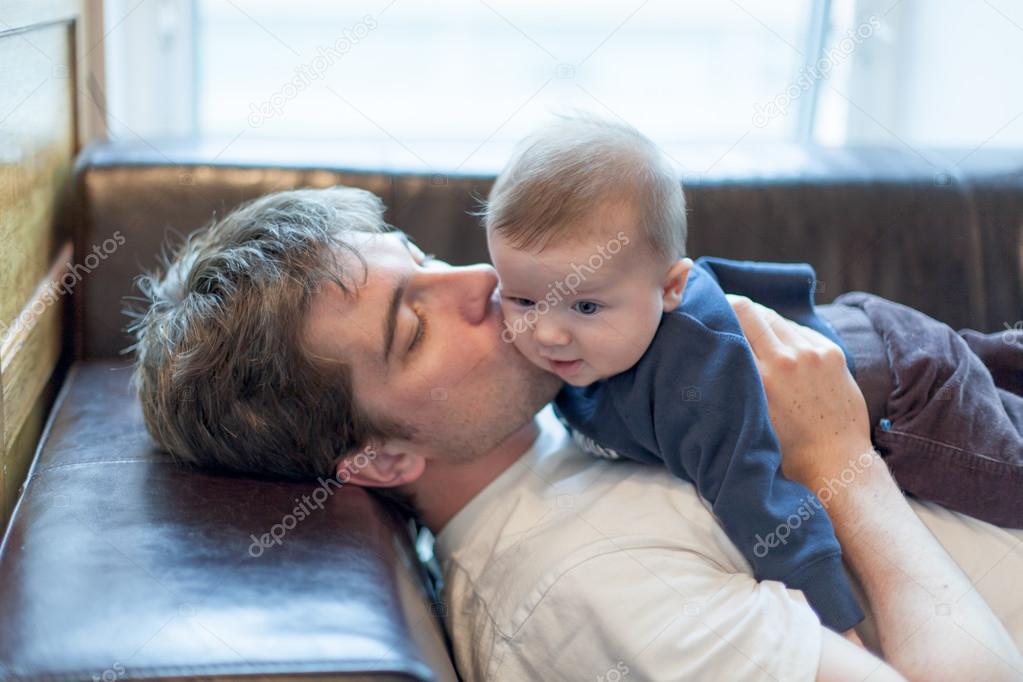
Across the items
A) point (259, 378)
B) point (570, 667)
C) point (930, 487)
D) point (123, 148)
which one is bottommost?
point (570, 667)

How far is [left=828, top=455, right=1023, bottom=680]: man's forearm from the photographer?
1267 mm

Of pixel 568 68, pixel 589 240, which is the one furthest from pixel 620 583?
pixel 568 68

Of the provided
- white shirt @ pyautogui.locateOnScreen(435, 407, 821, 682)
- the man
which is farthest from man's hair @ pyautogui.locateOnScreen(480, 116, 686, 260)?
white shirt @ pyautogui.locateOnScreen(435, 407, 821, 682)

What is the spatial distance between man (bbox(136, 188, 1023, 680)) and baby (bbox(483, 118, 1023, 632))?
71mm

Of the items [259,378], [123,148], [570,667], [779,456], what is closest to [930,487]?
[779,456]

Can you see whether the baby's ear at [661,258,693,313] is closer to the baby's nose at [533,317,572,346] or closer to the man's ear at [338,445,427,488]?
the baby's nose at [533,317,572,346]

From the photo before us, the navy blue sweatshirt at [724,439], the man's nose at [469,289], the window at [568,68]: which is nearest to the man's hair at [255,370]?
the man's nose at [469,289]

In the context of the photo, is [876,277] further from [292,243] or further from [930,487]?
[292,243]

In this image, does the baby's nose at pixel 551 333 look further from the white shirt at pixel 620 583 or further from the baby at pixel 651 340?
the white shirt at pixel 620 583

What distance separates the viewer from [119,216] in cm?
190

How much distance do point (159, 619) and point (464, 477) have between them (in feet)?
1.93

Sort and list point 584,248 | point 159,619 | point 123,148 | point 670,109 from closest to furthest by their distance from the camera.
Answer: point 159,619 < point 584,248 < point 123,148 < point 670,109

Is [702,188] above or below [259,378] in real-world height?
above

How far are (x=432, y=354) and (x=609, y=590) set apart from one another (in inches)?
17.1
